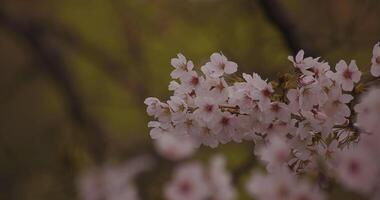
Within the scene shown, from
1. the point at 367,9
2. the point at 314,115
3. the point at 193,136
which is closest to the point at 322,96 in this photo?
the point at 314,115

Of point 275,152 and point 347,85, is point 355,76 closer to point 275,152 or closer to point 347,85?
point 347,85

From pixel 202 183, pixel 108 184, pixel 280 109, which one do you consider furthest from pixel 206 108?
pixel 108 184

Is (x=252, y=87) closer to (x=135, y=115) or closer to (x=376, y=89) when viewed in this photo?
(x=376, y=89)

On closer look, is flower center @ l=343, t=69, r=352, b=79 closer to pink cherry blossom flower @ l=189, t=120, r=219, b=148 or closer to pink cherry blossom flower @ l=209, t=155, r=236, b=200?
pink cherry blossom flower @ l=189, t=120, r=219, b=148


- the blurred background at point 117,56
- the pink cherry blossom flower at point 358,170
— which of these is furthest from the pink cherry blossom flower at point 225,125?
the blurred background at point 117,56

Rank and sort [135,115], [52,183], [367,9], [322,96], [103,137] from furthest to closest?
[135,115] → [103,137] → [52,183] → [367,9] → [322,96]

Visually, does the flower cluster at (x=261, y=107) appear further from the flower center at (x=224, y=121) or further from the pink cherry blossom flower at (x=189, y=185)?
the pink cherry blossom flower at (x=189, y=185)

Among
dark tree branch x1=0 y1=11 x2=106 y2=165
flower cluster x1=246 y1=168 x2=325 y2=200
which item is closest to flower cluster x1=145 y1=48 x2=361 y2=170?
flower cluster x1=246 y1=168 x2=325 y2=200

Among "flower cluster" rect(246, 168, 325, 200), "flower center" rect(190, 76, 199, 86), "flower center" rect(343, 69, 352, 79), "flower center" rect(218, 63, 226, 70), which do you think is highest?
"flower cluster" rect(246, 168, 325, 200)
